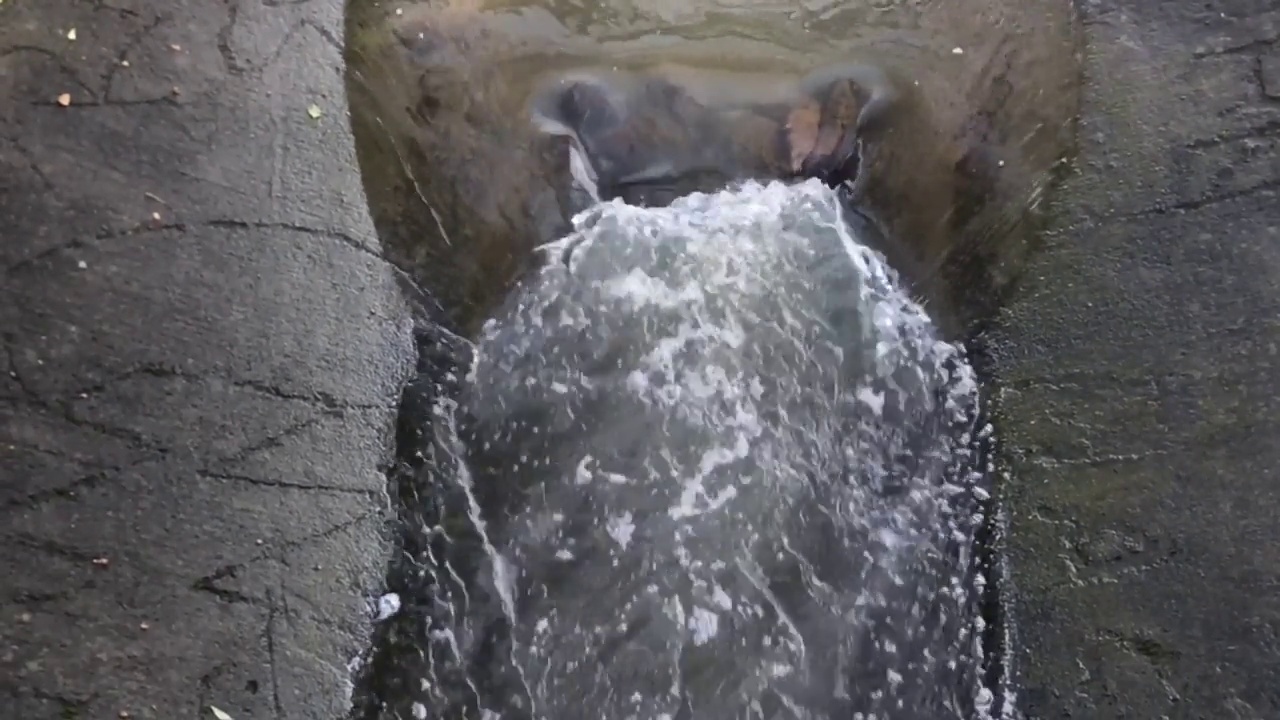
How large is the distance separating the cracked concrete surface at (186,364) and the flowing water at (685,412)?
0.52 ft

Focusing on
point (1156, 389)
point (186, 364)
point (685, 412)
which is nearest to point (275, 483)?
point (186, 364)

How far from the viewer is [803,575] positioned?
254 cm

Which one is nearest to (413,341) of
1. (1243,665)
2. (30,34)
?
(30,34)

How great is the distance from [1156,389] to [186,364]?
2.66 meters

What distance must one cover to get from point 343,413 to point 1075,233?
84.6 inches

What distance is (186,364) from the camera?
2.42 m

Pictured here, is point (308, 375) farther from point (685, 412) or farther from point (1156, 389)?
point (1156, 389)

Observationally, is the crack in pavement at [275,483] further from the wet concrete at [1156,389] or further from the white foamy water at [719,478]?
the wet concrete at [1156,389]

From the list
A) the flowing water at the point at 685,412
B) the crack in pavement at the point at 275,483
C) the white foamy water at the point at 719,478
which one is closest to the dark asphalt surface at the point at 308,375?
the crack in pavement at the point at 275,483

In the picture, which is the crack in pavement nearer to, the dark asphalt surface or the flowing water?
the dark asphalt surface

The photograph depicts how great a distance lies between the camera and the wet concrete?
88.2 inches

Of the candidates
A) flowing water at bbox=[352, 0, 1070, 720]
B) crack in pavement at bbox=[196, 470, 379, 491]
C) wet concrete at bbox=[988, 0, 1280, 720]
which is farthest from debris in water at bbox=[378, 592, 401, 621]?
wet concrete at bbox=[988, 0, 1280, 720]

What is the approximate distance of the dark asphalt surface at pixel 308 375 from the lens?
2230 millimetres

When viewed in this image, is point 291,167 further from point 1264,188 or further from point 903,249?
point 1264,188
